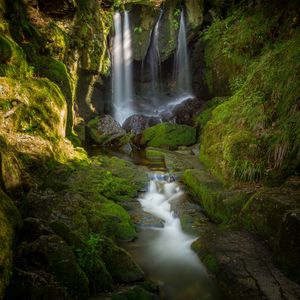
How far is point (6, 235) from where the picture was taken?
2.90 m

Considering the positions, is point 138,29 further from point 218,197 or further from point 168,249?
point 168,249

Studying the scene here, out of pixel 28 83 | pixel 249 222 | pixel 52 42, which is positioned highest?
pixel 52 42

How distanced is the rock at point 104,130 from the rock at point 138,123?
1382mm

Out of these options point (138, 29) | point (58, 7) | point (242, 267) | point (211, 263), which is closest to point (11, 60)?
point (58, 7)

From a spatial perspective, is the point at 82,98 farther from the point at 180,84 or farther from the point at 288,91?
the point at 288,91

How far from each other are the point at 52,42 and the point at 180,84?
10164mm

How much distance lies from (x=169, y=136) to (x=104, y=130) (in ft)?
9.56

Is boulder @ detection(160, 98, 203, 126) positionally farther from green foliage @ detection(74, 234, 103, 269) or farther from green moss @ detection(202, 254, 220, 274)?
green foliage @ detection(74, 234, 103, 269)

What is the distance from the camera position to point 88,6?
12750mm

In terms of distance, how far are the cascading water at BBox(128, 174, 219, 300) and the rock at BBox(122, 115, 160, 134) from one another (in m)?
8.91

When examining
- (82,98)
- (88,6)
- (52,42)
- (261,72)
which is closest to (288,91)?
(261,72)

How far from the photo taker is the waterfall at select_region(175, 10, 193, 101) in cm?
1786

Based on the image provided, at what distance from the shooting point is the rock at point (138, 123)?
1582 centimetres

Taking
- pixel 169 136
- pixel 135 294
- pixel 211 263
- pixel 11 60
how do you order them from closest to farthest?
pixel 135 294 → pixel 211 263 → pixel 11 60 → pixel 169 136
